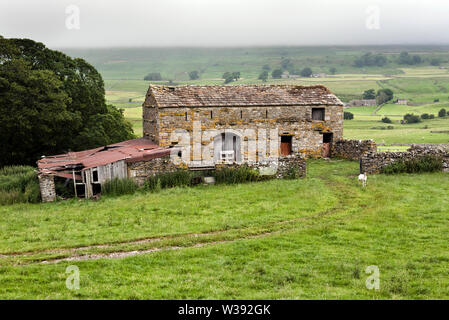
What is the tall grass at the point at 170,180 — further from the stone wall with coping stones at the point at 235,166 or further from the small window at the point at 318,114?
the small window at the point at 318,114

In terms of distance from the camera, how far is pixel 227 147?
2833cm

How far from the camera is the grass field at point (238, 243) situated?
9719mm

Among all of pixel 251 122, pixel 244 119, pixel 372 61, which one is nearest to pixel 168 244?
pixel 244 119

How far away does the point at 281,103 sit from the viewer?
28.9m

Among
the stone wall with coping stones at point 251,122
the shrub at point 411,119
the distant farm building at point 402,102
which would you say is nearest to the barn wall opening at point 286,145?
the stone wall with coping stones at point 251,122

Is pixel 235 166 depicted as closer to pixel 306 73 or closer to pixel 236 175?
pixel 236 175

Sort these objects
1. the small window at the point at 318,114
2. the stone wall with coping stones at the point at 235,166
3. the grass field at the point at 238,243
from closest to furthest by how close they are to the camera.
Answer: the grass field at the point at 238,243
the stone wall with coping stones at the point at 235,166
the small window at the point at 318,114

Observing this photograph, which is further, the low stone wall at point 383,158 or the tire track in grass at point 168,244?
the low stone wall at point 383,158

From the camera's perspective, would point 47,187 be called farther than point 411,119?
No

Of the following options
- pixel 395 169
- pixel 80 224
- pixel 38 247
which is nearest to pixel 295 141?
pixel 395 169

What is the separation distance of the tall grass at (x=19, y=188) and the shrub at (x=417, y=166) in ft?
56.6

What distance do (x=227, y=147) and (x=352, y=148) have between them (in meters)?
7.90

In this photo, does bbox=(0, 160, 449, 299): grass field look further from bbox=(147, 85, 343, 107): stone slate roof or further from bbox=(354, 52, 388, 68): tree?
bbox=(354, 52, 388, 68): tree
